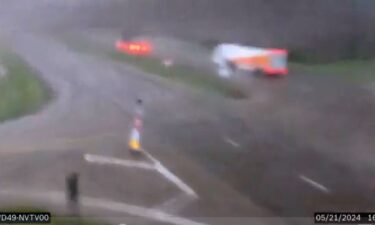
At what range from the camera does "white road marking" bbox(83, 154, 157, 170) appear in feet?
7.54

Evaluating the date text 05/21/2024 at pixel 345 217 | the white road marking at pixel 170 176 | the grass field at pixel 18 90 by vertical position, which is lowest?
the date text 05/21/2024 at pixel 345 217

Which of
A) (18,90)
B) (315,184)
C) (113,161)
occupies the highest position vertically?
(18,90)

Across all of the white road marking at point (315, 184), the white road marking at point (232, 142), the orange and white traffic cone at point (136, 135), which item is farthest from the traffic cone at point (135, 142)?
the white road marking at point (315, 184)

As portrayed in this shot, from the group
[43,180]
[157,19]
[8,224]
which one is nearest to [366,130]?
[157,19]

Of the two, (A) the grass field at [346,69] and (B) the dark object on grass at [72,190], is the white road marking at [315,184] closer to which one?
(A) the grass field at [346,69]

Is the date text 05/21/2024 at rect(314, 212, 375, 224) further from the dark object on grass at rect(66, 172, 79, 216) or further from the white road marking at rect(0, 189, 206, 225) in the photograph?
the dark object on grass at rect(66, 172, 79, 216)

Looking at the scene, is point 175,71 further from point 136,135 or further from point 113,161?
point 113,161

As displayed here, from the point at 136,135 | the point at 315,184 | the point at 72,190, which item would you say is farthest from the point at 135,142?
the point at 315,184

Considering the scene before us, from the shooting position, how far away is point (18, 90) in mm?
2301

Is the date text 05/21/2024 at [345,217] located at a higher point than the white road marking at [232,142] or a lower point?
lower

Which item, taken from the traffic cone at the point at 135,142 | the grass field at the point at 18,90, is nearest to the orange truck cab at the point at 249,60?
the traffic cone at the point at 135,142

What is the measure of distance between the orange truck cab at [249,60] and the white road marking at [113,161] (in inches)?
17.0

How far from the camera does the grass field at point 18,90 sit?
90.5 inches

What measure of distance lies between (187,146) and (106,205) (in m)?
0.37
